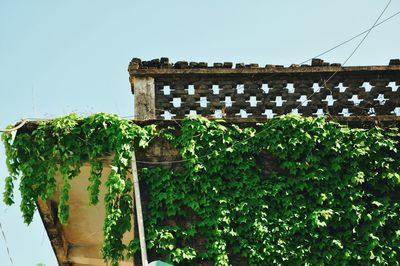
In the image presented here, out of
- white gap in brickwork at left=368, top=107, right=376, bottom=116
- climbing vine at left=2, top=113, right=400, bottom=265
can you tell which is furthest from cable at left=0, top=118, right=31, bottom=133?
white gap in brickwork at left=368, top=107, right=376, bottom=116

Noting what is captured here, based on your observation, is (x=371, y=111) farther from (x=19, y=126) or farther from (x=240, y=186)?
(x=19, y=126)

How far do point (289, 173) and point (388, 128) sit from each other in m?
1.46

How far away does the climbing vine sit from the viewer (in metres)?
8.23

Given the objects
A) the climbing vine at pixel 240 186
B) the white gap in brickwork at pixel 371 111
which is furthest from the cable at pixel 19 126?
the white gap in brickwork at pixel 371 111

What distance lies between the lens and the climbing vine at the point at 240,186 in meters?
8.23

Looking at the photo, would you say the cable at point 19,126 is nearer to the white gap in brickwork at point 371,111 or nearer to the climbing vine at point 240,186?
the climbing vine at point 240,186

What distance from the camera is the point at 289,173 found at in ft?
28.4

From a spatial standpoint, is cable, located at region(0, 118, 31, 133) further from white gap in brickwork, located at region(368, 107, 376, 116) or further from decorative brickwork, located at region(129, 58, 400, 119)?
white gap in brickwork, located at region(368, 107, 376, 116)

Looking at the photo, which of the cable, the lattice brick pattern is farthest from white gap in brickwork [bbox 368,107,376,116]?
the cable

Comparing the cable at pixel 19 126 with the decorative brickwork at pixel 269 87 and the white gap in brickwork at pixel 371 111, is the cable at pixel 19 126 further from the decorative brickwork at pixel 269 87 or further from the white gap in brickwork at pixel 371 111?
the white gap in brickwork at pixel 371 111

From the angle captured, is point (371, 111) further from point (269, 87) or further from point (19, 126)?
point (19, 126)

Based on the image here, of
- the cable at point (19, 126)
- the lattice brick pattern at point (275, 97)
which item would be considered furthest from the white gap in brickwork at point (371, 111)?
the cable at point (19, 126)

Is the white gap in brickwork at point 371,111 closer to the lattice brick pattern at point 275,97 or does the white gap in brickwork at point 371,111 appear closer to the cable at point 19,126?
the lattice brick pattern at point 275,97

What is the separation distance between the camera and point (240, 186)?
8.48 m
